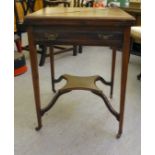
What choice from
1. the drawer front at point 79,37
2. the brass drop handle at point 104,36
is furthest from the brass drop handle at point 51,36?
the brass drop handle at point 104,36

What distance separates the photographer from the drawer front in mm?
1119

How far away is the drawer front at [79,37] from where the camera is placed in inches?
44.1

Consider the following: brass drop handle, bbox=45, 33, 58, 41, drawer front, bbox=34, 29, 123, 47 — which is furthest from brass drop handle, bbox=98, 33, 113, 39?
brass drop handle, bbox=45, 33, 58, 41

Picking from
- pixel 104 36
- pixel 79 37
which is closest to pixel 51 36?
pixel 79 37

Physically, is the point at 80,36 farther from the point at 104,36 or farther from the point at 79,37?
the point at 104,36

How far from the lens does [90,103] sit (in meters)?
1.78

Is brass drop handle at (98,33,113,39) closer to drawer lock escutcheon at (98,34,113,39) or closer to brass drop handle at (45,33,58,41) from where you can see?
drawer lock escutcheon at (98,34,113,39)

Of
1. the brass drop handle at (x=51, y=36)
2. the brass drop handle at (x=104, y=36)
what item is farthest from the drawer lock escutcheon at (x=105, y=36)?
the brass drop handle at (x=51, y=36)

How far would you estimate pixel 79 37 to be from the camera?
1145 mm

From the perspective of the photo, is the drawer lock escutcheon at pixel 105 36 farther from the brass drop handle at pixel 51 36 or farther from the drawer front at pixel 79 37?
the brass drop handle at pixel 51 36

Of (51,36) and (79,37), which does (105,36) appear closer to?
(79,37)

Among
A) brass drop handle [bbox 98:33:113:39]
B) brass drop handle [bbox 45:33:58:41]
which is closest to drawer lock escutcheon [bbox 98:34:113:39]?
brass drop handle [bbox 98:33:113:39]

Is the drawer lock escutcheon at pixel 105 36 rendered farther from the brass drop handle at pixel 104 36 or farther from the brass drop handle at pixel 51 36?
the brass drop handle at pixel 51 36
